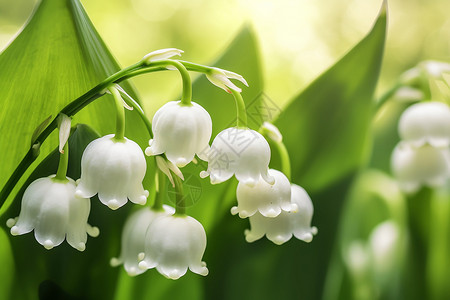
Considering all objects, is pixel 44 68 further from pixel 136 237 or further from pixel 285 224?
pixel 285 224

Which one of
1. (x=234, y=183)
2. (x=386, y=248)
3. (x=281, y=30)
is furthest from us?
(x=281, y=30)

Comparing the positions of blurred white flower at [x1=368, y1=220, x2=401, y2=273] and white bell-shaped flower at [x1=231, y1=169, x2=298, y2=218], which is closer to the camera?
white bell-shaped flower at [x1=231, y1=169, x2=298, y2=218]

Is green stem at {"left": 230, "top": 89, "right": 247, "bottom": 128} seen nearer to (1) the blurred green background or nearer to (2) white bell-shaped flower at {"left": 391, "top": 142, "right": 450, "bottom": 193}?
(2) white bell-shaped flower at {"left": 391, "top": 142, "right": 450, "bottom": 193}

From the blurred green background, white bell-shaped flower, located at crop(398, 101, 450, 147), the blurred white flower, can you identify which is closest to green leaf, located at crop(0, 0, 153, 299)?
white bell-shaped flower, located at crop(398, 101, 450, 147)

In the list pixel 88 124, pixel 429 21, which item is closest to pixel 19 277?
pixel 88 124

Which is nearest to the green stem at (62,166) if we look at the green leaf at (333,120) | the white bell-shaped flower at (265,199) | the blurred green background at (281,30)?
the white bell-shaped flower at (265,199)

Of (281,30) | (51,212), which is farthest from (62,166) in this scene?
(281,30)
